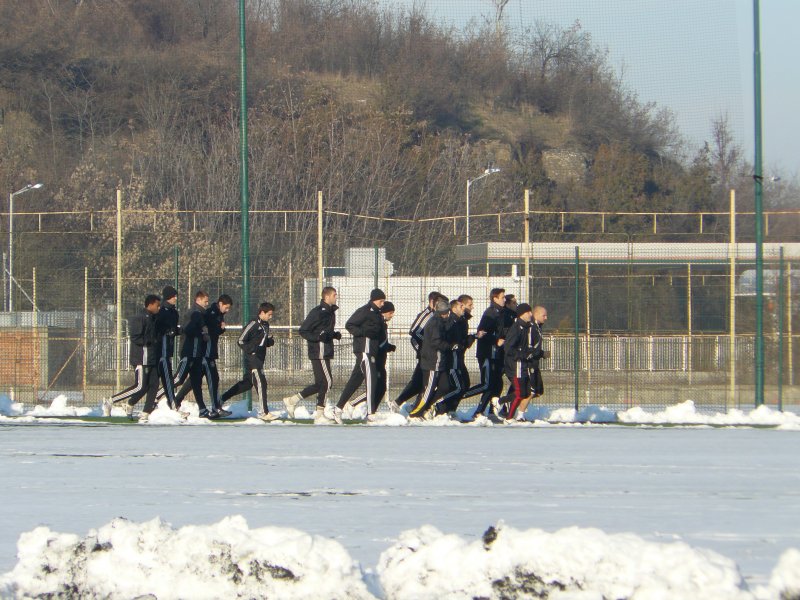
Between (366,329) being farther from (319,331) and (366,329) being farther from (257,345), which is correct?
(257,345)

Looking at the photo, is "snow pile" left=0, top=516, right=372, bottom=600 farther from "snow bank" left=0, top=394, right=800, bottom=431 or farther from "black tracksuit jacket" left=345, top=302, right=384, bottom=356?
"snow bank" left=0, top=394, right=800, bottom=431

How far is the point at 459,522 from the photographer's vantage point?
26.6ft

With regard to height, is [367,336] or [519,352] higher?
[367,336]

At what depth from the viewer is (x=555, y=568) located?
229 inches

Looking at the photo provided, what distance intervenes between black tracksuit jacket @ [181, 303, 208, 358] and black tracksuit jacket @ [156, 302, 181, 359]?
0.49 feet

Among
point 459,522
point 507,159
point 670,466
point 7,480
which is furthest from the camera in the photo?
point 507,159

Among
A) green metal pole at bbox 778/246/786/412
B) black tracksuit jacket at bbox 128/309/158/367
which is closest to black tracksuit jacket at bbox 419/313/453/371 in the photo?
black tracksuit jacket at bbox 128/309/158/367

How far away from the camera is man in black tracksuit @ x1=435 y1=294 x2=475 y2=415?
1591cm

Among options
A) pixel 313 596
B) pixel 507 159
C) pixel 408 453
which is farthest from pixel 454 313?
pixel 507 159

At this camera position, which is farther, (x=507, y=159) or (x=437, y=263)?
(x=507, y=159)

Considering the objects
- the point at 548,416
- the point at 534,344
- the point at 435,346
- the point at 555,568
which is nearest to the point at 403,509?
the point at 555,568

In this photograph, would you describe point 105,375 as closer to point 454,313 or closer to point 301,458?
point 454,313

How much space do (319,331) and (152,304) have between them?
87.1 inches

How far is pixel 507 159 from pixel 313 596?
72.2 m
